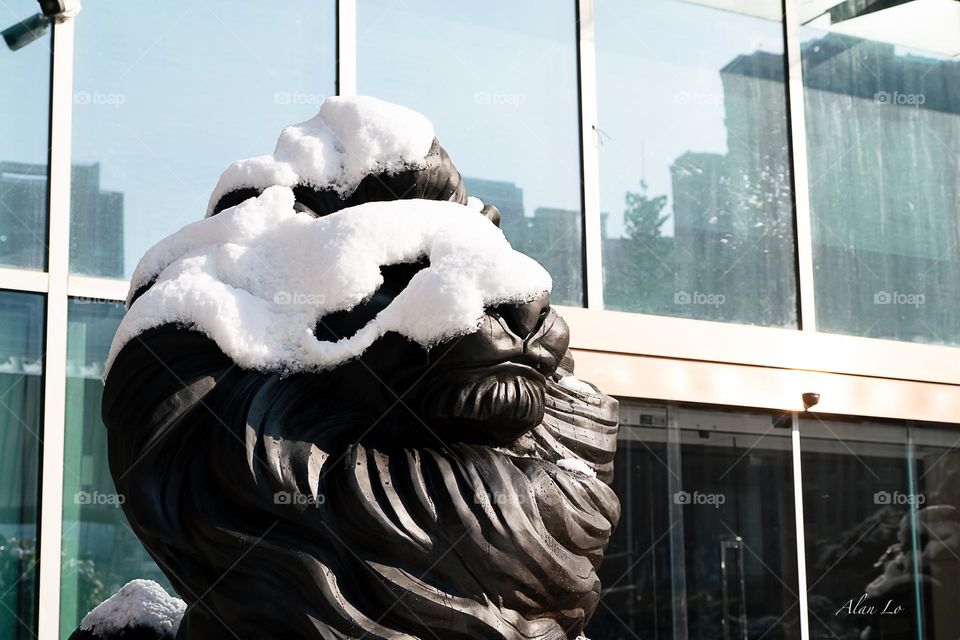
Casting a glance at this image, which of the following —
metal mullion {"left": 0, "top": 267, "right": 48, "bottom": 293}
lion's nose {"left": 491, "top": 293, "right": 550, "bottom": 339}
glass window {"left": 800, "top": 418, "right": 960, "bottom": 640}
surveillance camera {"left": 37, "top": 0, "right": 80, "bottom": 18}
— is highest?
surveillance camera {"left": 37, "top": 0, "right": 80, "bottom": 18}

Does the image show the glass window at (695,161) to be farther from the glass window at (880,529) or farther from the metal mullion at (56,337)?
the metal mullion at (56,337)

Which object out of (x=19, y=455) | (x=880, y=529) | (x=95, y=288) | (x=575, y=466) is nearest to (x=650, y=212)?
(x=880, y=529)

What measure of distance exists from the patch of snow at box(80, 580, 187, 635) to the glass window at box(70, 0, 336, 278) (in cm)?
461

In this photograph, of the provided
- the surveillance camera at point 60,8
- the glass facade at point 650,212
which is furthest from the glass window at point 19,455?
the surveillance camera at point 60,8

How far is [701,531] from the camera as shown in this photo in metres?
8.86

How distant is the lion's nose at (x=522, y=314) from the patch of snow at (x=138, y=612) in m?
0.95

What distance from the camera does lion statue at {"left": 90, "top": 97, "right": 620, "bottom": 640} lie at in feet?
6.87

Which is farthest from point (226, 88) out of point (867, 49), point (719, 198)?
point (867, 49)

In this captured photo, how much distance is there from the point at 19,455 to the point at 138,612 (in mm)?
4499

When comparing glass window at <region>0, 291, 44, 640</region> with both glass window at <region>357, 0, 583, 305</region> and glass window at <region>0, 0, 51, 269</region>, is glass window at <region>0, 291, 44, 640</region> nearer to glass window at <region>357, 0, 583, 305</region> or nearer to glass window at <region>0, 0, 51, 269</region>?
glass window at <region>0, 0, 51, 269</region>

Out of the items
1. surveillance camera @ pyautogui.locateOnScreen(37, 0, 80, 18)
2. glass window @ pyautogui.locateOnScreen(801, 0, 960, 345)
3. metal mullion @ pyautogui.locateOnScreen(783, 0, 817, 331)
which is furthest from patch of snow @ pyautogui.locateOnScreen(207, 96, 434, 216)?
glass window @ pyautogui.locateOnScreen(801, 0, 960, 345)

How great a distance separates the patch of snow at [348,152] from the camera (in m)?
2.48

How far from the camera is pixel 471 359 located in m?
2.15

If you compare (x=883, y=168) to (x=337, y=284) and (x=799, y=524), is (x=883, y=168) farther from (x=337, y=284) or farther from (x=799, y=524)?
(x=337, y=284)
